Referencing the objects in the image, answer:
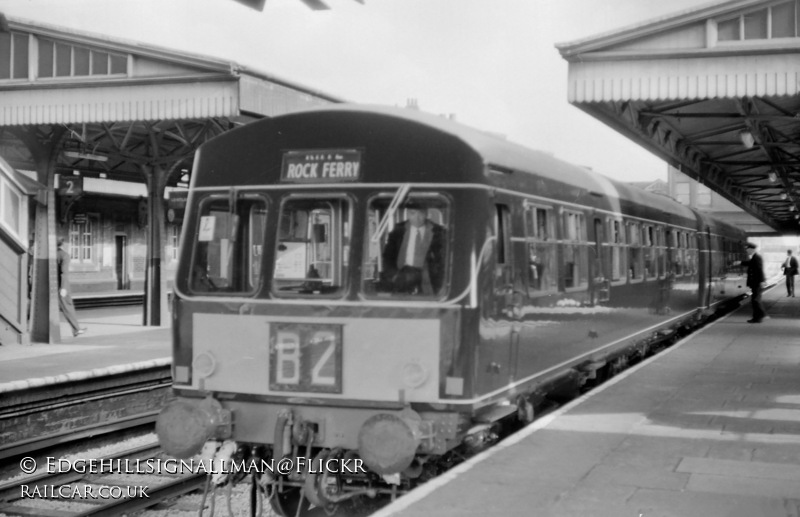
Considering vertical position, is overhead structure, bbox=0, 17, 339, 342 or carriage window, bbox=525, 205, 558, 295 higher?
overhead structure, bbox=0, 17, 339, 342

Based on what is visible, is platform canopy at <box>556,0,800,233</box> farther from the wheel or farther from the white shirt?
the wheel

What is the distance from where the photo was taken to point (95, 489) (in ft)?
28.8

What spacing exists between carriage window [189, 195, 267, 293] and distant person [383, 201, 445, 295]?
3.53 feet

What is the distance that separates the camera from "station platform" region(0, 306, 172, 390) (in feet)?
38.4

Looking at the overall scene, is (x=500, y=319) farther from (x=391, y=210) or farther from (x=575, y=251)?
(x=575, y=251)

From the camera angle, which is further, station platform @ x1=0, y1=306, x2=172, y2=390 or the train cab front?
station platform @ x1=0, y1=306, x2=172, y2=390

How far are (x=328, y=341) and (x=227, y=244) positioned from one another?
3.95ft

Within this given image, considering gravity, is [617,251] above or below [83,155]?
below

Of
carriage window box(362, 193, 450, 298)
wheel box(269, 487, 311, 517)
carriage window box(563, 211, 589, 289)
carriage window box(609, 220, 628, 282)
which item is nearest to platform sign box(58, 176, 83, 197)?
carriage window box(609, 220, 628, 282)

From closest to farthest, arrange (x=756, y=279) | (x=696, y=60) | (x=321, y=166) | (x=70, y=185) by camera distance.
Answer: (x=321, y=166), (x=696, y=60), (x=70, y=185), (x=756, y=279)

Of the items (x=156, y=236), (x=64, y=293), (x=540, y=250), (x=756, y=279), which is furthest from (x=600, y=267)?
(x=156, y=236)

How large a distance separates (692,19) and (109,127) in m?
10.4

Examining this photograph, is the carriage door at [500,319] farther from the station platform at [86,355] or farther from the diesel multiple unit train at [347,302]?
the station platform at [86,355]

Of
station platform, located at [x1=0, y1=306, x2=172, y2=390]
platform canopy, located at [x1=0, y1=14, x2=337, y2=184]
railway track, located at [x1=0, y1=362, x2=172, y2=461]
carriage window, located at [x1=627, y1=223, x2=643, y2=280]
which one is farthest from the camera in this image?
platform canopy, located at [x1=0, y1=14, x2=337, y2=184]
